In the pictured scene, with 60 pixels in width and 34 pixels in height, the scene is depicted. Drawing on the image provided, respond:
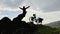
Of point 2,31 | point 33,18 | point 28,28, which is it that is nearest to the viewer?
point 2,31

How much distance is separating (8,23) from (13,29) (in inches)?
69.1

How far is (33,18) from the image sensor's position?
152 m

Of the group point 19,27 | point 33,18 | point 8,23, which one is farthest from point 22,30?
point 33,18

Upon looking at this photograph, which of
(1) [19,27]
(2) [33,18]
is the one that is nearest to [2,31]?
(1) [19,27]

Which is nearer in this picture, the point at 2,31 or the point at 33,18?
the point at 2,31

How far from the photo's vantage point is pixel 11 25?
36.8m

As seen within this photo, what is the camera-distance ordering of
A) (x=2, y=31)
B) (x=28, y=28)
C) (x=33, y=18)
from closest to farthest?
(x=2, y=31) < (x=28, y=28) < (x=33, y=18)

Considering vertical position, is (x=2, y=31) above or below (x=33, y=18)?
below

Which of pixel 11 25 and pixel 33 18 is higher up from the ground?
pixel 33 18

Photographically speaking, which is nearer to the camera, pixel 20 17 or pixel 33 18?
pixel 20 17

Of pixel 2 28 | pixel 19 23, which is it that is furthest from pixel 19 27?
pixel 2 28

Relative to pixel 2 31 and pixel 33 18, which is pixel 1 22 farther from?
pixel 33 18

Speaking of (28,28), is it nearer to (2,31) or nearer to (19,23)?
(19,23)

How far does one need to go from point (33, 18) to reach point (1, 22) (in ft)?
383
